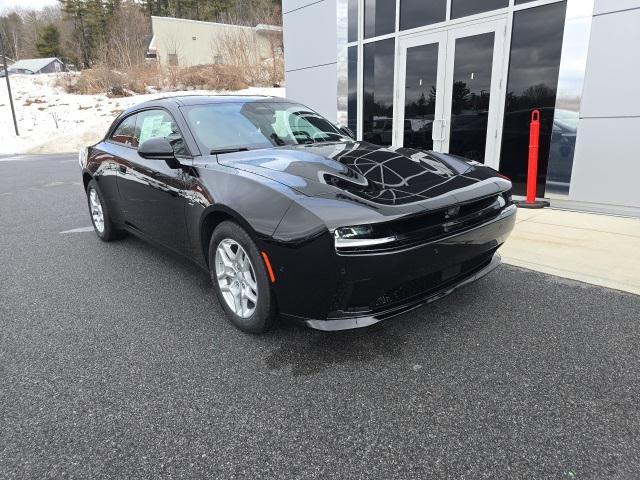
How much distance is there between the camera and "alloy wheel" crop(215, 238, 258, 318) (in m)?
2.76

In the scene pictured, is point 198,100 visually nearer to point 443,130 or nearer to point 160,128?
point 160,128

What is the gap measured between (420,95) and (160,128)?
5403mm

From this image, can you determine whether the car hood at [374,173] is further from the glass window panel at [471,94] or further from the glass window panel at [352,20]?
the glass window panel at [352,20]

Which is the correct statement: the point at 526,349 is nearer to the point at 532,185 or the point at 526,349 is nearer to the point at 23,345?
the point at 23,345

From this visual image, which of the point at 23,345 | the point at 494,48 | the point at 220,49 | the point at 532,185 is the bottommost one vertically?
the point at 23,345

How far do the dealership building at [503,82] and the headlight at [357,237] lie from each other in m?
4.85

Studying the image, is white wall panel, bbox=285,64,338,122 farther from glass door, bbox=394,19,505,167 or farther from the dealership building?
glass door, bbox=394,19,505,167

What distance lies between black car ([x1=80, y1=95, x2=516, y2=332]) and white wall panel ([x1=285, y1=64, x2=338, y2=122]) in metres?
5.89

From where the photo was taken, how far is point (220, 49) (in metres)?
31.5

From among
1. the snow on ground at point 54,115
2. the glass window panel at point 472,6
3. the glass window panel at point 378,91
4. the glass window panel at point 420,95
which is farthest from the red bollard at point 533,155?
the snow on ground at point 54,115

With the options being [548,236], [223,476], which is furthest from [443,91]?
[223,476]

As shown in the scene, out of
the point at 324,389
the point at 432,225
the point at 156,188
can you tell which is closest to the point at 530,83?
the point at 432,225

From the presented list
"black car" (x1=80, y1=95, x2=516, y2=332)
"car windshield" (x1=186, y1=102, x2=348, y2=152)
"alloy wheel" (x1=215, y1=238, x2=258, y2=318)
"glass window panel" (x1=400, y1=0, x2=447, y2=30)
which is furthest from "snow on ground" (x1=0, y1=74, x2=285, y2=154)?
"alloy wheel" (x1=215, y1=238, x2=258, y2=318)

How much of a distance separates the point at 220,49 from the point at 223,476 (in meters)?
33.6
